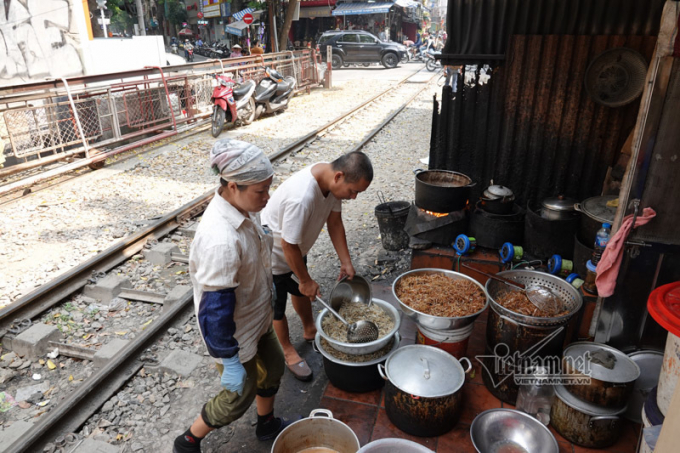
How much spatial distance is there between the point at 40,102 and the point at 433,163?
7861mm

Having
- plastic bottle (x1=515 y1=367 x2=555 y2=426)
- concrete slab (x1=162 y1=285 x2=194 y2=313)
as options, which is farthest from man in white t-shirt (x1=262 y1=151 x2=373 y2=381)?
plastic bottle (x1=515 y1=367 x2=555 y2=426)

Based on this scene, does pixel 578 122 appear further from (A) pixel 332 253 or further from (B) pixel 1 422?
(B) pixel 1 422

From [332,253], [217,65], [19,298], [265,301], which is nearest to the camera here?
[265,301]

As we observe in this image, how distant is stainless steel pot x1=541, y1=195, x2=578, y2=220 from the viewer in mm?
4262

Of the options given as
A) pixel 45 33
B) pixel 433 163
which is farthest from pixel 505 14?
pixel 45 33

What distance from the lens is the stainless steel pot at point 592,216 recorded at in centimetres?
367

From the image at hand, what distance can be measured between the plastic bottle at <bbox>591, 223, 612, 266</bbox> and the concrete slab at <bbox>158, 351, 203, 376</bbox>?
11.7 feet

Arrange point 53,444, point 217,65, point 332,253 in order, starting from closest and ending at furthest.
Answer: point 53,444 → point 332,253 → point 217,65

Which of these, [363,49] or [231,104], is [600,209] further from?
[363,49]

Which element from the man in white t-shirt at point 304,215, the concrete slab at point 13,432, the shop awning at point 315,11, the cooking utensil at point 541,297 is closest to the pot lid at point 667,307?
the cooking utensil at point 541,297

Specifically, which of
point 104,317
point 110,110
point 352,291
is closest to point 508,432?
point 352,291

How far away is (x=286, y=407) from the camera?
11.6ft

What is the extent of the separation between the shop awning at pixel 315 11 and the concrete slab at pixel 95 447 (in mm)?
38190

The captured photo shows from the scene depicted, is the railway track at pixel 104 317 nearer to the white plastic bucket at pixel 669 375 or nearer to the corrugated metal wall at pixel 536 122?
the corrugated metal wall at pixel 536 122
